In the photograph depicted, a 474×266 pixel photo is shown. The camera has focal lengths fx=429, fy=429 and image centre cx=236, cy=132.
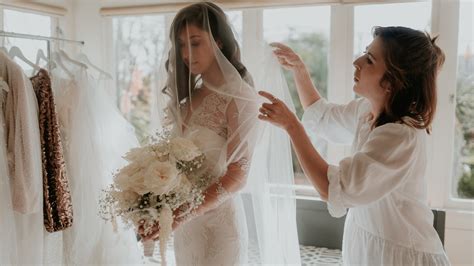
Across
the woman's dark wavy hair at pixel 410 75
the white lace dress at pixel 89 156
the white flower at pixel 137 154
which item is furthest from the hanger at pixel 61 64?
the woman's dark wavy hair at pixel 410 75

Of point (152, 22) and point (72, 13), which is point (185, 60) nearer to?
point (152, 22)

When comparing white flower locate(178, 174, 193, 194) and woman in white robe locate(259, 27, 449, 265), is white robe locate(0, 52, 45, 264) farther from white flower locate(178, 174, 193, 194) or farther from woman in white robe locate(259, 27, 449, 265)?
woman in white robe locate(259, 27, 449, 265)

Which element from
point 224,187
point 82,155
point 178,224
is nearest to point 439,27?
point 224,187

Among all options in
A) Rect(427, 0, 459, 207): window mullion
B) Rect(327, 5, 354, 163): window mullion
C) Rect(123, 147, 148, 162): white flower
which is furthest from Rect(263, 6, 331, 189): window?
Rect(123, 147, 148, 162): white flower

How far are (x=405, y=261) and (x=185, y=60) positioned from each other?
3.13ft

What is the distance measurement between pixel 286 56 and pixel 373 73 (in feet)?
1.37

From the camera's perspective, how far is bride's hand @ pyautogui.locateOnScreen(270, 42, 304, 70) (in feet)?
5.19

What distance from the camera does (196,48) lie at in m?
1.44

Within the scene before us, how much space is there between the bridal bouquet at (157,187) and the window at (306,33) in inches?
53.2

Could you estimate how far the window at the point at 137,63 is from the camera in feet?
9.62

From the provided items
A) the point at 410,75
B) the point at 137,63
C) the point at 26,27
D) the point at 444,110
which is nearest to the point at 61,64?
the point at 26,27

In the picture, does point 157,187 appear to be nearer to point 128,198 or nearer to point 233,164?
point 128,198

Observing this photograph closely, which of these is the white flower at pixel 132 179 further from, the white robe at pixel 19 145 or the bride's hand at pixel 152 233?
the white robe at pixel 19 145

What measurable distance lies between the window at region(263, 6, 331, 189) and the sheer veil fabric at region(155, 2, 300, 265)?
3.31 ft
